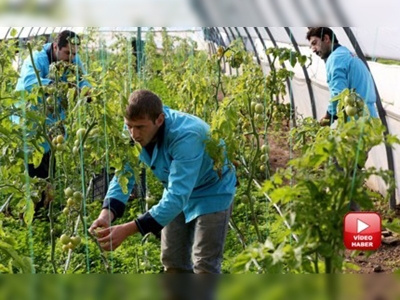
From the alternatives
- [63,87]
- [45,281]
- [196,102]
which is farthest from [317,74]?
[45,281]

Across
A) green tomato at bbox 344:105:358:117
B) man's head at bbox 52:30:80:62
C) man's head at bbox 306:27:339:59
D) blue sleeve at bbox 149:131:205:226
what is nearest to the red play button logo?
green tomato at bbox 344:105:358:117

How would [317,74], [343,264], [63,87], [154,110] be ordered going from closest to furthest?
[343,264] → [154,110] → [63,87] → [317,74]

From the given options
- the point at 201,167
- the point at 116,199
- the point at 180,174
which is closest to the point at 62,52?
the point at 116,199

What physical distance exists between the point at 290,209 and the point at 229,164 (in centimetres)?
94

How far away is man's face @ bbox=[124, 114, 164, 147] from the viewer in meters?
2.01

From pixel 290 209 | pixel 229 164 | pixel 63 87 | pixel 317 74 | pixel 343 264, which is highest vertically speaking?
pixel 317 74

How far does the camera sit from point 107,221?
2119mm

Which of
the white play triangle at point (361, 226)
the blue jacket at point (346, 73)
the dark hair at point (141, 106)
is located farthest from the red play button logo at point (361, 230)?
the blue jacket at point (346, 73)

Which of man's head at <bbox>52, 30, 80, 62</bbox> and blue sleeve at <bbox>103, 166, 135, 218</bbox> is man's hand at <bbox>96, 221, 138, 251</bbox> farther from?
man's head at <bbox>52, 30, 80, 62</bbox>

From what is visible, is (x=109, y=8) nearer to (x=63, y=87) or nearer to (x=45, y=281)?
(x=45, y=281)

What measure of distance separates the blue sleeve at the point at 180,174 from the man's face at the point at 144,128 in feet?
0.26

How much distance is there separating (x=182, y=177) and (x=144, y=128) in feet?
0.70

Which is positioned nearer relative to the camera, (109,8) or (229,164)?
(109,8)

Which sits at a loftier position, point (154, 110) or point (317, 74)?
point (317, 74)
